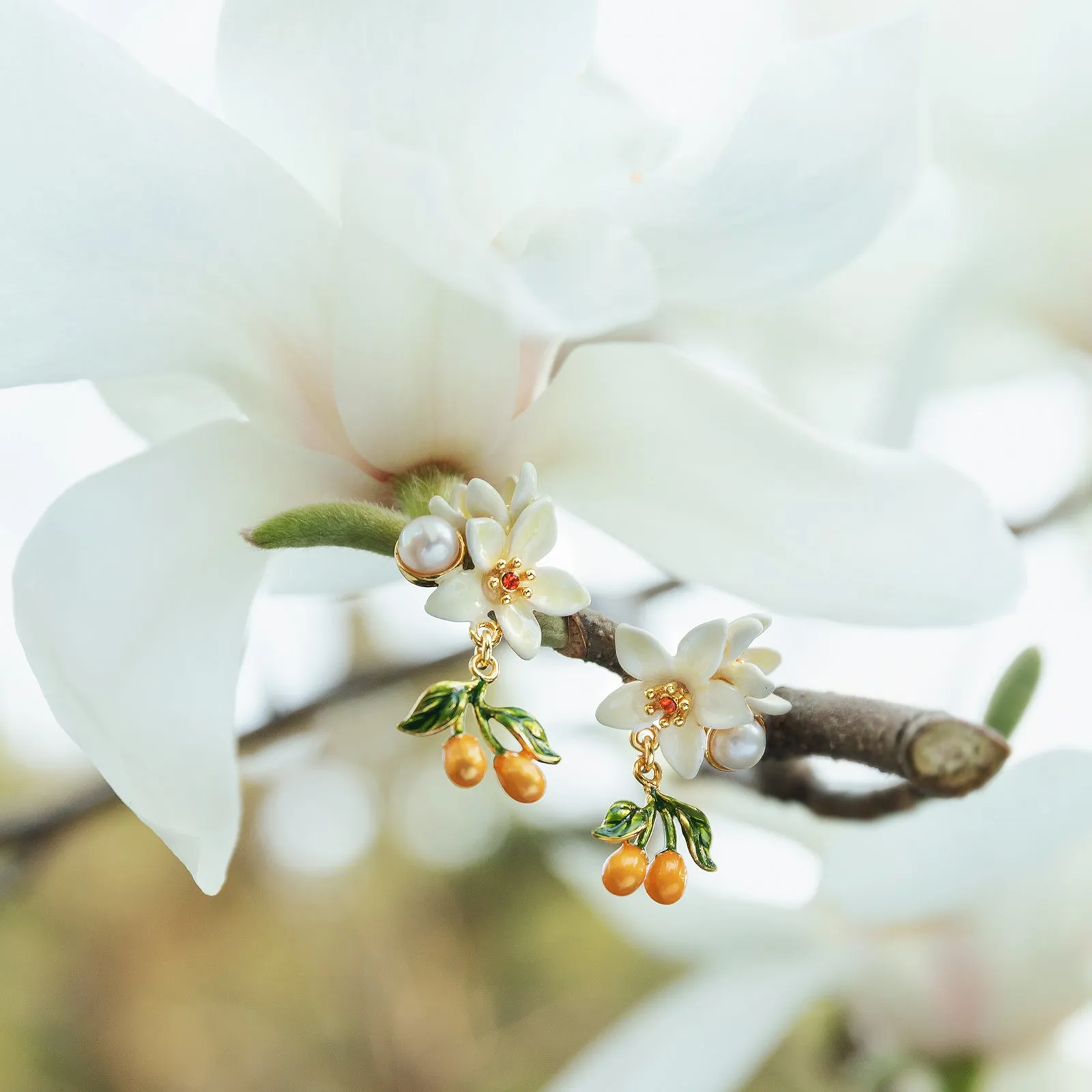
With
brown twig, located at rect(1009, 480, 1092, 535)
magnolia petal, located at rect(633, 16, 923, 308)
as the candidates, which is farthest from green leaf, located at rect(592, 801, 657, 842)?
brown twig, located at rect(1009, 480, 1092, 535)

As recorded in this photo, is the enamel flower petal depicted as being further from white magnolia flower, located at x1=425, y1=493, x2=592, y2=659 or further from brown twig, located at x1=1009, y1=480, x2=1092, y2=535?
brown twig, located at x1=1009, y1=480, x2=1092, y2=535

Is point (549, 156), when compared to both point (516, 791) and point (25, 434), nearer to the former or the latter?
point (516, 791)

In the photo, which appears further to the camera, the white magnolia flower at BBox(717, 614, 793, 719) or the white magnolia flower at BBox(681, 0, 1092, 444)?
the white magnolia flower at BBox(681, 0, 1092, 444)

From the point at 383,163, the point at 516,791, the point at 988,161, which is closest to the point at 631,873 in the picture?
the point at 516,791

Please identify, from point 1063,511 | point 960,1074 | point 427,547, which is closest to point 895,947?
point 960,1074

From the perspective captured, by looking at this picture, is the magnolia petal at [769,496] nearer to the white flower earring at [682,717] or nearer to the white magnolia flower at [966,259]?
the white flower earring at [682,717]
